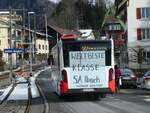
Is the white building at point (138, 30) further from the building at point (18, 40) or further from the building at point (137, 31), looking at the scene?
the building at point (18, 40)

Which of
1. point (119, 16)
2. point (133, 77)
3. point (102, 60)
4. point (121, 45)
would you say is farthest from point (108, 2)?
point (102, 60)

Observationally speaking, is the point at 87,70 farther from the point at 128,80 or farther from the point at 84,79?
the point at 128,80

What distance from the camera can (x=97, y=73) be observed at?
28.4m

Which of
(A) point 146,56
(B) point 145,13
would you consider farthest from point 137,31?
(A) point 146,56

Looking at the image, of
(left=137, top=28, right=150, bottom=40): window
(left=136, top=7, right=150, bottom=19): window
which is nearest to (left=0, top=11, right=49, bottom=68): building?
(left=137, top=28, right=150, bottom=40): window

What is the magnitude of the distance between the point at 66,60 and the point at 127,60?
5419 centimetres

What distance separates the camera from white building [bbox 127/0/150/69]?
7888 centimetres

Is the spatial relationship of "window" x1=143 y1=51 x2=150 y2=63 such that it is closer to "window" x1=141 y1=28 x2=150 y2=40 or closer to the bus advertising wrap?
"window" x1=141 y1=28 x2=150 y2=40

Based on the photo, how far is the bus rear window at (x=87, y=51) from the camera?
28.4 meters

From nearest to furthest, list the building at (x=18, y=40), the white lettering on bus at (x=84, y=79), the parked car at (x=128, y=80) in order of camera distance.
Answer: the white lettering on bus at (x=84, y=79)
the parked car at (x=128, y=80)
the building at (x=18, y=40)

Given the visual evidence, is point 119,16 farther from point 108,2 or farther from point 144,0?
point 108,2

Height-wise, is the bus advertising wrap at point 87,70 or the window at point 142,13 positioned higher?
the window at point 142,13

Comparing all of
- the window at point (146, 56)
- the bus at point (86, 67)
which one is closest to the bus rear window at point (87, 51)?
the bus at point (86, 67)

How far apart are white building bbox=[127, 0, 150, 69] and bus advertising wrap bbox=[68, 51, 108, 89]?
165 feet
